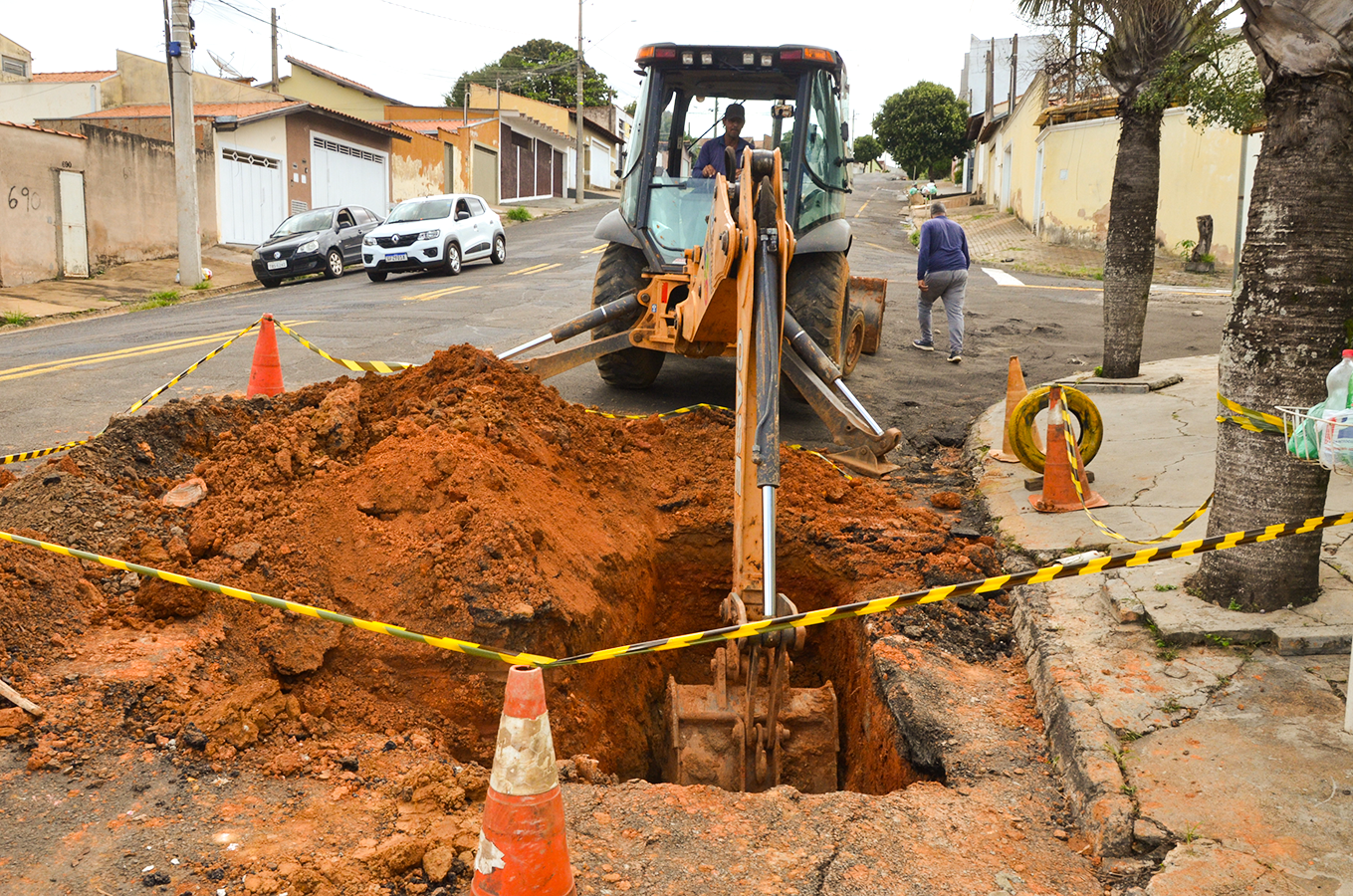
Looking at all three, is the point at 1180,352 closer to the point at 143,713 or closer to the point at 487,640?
the point at 487,640

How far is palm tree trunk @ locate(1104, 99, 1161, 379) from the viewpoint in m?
9.32

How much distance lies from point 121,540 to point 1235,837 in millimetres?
4654

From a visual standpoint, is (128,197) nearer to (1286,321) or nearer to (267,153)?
(267,153)

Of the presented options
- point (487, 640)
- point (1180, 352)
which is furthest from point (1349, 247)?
point (1180, 352)

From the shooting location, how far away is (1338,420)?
12.3 ft

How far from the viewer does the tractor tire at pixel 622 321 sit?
28.7ft

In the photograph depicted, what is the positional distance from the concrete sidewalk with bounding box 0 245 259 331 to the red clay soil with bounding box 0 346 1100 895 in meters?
13.6

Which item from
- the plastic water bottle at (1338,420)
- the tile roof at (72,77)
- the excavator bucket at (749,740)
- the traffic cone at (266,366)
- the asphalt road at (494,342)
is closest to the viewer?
the plastic water bottle at (1338,420)

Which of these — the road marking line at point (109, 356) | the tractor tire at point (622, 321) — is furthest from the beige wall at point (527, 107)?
the tractor tire at point (622, 321)

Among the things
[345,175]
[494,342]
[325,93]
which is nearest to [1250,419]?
[494,342]

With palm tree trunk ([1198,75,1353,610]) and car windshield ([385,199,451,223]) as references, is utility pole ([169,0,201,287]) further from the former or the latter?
palm tree trunk ([1198,75,1353,610])

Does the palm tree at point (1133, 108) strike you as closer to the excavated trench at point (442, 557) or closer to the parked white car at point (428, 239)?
the excavated trench at point (442, 557)

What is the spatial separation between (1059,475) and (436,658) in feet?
12.8

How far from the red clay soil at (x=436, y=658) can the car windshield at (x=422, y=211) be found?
14745 mm
